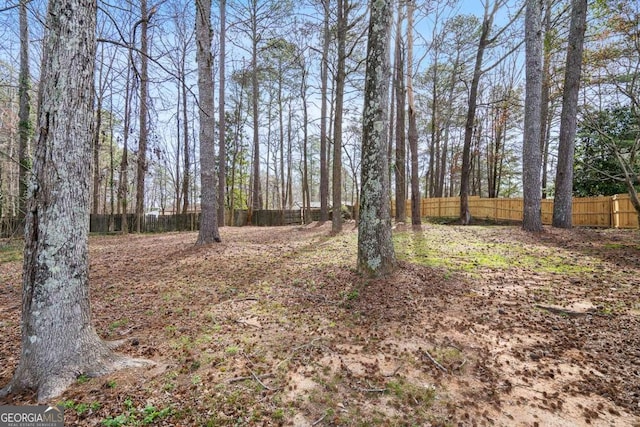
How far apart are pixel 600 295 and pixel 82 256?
16.5 ft

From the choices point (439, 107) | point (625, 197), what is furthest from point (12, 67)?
point (625, 197)

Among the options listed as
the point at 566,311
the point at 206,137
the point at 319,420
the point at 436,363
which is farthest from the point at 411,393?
the point at 206,137

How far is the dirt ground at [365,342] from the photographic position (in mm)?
1839

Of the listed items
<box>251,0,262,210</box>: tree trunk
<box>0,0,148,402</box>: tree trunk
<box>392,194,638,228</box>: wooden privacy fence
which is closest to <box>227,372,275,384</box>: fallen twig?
<box>0,0,148,402</box>: tree trunk

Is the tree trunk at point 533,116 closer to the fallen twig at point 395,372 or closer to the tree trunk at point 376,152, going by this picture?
the tree trunk at point 376,152

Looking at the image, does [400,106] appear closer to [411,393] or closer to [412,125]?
[412,125]

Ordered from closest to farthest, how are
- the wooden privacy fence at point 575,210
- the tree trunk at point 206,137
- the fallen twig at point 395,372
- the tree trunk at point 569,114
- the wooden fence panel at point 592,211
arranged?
the fallen twig at point 395,372
the tree trunk at point 206,137
the tree trunk at point 569,114
the wooden privacy fence at point 575,210
the wooden fence panel at point 592,211

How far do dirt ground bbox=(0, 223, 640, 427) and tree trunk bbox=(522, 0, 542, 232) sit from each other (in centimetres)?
243

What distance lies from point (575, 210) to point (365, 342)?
1203 cm

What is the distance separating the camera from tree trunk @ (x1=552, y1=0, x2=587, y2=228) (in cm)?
731

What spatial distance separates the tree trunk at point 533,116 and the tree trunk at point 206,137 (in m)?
7.49

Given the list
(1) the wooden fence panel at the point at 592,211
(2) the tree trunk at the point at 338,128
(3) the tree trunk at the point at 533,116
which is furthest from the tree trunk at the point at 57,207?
(1) the wooden fence panel at the point at 592,211

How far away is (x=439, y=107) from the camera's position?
1689 centimetres

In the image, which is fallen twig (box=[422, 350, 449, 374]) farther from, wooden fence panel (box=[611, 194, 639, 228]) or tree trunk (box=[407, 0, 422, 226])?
wooden fence panel (box=[611, 194, 639, 228])
